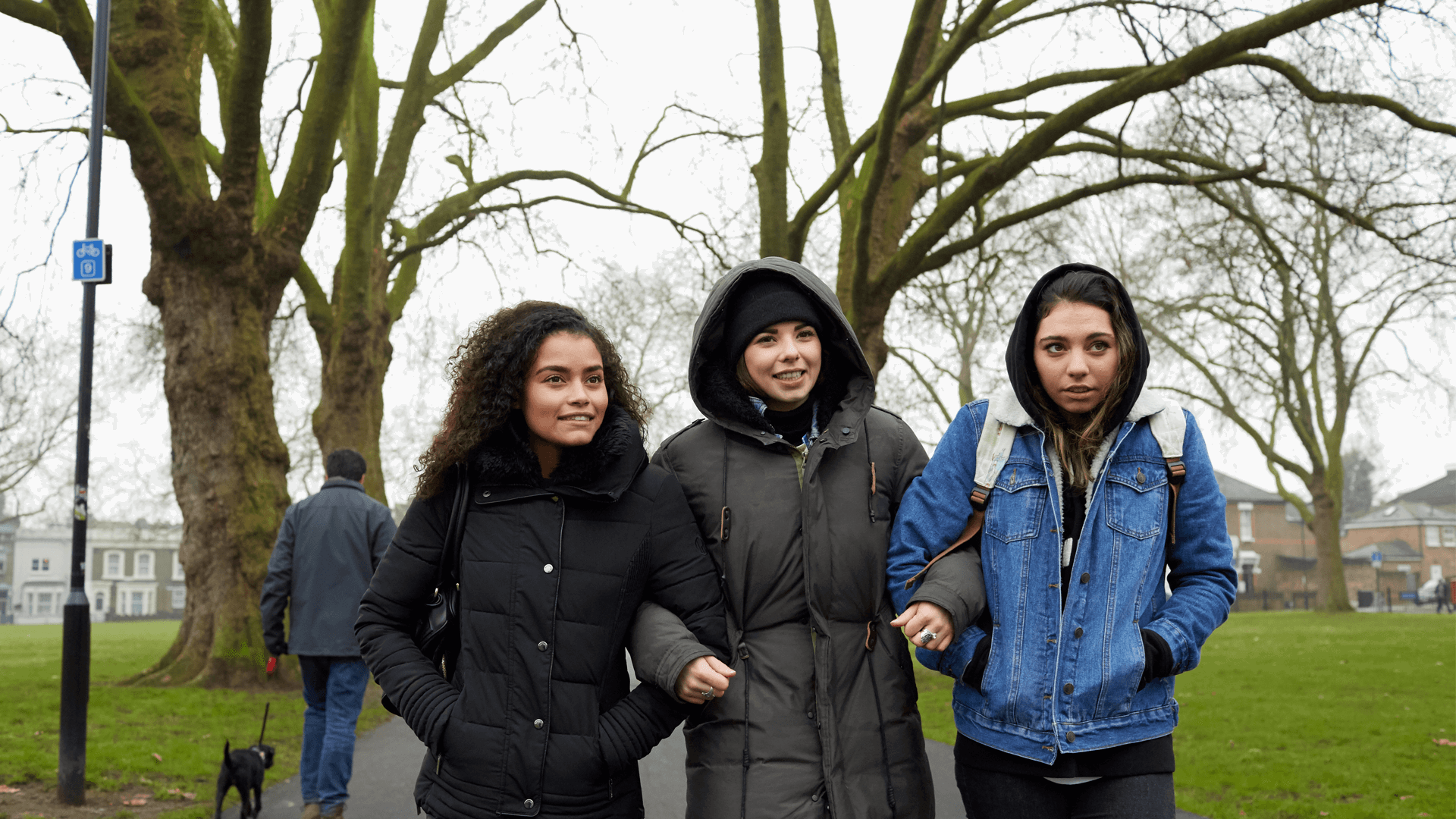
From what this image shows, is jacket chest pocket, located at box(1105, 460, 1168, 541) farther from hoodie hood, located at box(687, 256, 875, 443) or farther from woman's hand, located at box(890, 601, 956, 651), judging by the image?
hoodie hood, located at box(687, 256, 875, 443)

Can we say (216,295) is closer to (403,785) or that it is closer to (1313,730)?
(403,785)

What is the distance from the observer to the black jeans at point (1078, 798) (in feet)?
7.95

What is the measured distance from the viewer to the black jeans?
95.4 inches

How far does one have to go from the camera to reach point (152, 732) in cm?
818

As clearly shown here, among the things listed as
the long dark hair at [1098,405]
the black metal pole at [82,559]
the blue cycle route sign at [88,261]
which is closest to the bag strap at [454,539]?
the long dark hair at [1098,405]

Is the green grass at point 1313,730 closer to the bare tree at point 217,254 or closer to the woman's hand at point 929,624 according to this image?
the woman's hand at point 929,624

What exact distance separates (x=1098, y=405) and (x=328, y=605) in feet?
16.1

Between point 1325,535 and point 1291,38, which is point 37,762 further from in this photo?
point 1325,535

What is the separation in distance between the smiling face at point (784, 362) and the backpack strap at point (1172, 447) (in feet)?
2.79

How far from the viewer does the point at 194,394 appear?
10.5 metres

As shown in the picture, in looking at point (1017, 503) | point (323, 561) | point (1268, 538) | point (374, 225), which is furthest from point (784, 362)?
point (1268, 538)

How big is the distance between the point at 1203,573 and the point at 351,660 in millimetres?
4822

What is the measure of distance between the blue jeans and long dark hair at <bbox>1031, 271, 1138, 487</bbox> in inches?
169

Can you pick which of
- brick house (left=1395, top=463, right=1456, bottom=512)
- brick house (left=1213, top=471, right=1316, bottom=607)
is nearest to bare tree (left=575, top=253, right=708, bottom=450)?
brick house (left=1213, top=471, right=1316, bottom=607)
